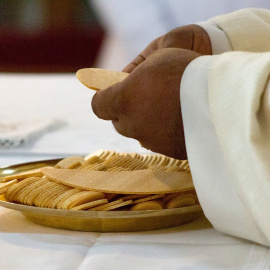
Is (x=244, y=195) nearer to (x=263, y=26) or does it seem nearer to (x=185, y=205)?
(x=185, y=205)

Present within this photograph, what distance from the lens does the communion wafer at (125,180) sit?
49cm

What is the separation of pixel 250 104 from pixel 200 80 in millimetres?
63

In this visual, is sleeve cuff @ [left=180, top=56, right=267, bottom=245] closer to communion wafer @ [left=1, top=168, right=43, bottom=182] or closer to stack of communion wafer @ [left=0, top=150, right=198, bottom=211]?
stack of communion wafer @ [left=0, top=150, right=198, bottom=211]

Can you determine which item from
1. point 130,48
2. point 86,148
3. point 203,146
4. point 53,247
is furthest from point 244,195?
point 130,48

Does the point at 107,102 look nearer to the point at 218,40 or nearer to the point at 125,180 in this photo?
the point at 125,180

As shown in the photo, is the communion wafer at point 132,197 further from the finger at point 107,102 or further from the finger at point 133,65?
the finger at point 133,65

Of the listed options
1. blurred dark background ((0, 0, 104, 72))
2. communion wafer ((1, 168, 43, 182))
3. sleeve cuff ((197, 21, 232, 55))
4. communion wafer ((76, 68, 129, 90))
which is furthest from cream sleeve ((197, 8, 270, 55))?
blurred dark background ((0, 0, 104, 72))

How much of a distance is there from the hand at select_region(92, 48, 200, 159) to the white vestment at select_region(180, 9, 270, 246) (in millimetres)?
19

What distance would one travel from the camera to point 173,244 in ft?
1.45

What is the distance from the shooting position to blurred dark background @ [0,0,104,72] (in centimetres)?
164

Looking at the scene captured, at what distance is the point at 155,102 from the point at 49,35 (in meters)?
1.28

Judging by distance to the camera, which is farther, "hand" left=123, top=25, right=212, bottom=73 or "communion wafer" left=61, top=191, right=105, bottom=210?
"hand" left=123, top=25, right=212, bottom=73

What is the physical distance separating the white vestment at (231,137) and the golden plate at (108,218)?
0.05 metres

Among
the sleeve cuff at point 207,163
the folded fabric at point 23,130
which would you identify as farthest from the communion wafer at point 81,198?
the folded fabric at point 23,130
